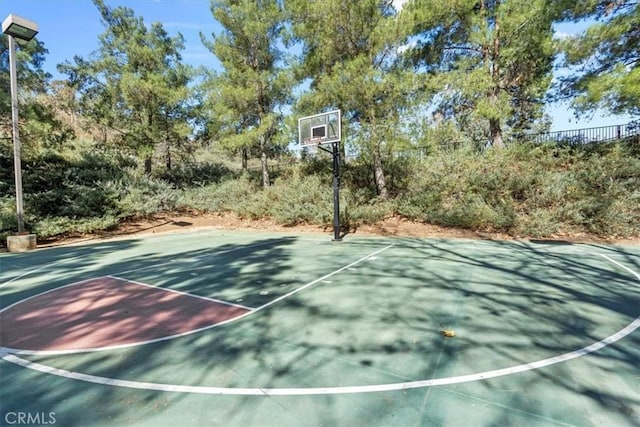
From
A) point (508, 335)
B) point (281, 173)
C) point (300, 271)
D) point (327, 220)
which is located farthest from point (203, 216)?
point (508, 335)

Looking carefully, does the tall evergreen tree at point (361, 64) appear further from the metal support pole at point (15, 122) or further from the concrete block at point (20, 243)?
the concrete block at point (20, 243)

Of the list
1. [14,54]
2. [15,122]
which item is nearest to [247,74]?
[14,54]

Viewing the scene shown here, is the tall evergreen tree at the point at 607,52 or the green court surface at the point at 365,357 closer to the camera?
the green court surface at the point at 365,357

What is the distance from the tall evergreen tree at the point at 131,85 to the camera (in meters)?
12.9

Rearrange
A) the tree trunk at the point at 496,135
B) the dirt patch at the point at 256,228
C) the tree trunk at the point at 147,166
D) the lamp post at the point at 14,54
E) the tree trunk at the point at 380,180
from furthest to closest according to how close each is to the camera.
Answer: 1. the tree trunk at the point at 147,166
2. the tree trunk at the point at 496,135
3. the tree trunk at the point at 380,180
4. the dirt patch at the point at 256,228
5. the lamp post at the point at 14,54

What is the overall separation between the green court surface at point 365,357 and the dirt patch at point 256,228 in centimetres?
297

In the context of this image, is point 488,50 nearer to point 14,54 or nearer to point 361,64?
point 361,64

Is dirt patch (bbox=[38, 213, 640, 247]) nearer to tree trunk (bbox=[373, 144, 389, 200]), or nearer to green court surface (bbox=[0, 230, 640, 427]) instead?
tree trunk (bbox=[373, 144, 389, 200])

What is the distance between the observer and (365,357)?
2.35 m

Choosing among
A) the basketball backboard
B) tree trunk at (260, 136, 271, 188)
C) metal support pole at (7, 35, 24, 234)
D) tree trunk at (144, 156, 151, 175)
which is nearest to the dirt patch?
metal support pole at (7, 35, 24, 234)

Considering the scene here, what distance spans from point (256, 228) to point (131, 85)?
27.8 ft

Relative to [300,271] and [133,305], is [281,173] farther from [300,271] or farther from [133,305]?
[133,305]

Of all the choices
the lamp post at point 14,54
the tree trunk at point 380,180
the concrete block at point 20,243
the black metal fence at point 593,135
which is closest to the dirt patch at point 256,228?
the concrete block at point 20,243

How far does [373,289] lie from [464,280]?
141 centimetres
